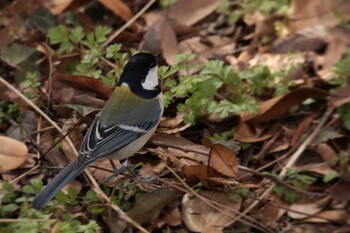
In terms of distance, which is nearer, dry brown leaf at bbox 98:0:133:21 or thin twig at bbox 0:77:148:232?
thin twig at bbox 0:77:148:232

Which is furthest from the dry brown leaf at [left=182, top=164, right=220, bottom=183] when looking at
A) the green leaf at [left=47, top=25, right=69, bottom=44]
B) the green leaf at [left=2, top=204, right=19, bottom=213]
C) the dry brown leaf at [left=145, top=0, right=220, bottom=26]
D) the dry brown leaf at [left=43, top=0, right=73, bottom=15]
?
the dry brown leaf at [left=43, top=0, right=73, bottom=15]

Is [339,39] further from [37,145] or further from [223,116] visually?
[37,145]

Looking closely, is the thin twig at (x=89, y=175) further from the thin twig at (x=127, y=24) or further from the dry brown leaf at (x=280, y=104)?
the dry brown leaf at (x=280, y=104)

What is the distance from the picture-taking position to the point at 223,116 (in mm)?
4375

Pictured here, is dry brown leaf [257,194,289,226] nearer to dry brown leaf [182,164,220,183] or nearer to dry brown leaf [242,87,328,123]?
dry brown leaf [182,164,220,183]

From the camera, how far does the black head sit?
4.29 meters

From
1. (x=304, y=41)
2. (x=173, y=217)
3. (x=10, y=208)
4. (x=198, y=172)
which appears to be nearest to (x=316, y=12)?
(x=304, y=41)

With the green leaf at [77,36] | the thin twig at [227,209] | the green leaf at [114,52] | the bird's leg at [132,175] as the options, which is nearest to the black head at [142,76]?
the green leaf at [114,52]

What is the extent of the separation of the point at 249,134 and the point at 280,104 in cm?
30

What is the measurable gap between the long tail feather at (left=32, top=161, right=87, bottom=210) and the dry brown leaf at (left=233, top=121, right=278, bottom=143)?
1.19 metres

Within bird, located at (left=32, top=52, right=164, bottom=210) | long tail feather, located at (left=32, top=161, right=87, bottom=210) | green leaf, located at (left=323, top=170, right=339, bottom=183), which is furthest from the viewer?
green leaf, located at (left=323, top=170, right=339, bottom=183)

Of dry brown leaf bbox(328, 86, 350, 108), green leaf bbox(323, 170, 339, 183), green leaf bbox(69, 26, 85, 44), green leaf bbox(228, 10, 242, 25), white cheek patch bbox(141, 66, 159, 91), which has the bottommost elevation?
green leaf bbox(323, 170, 339, 183)

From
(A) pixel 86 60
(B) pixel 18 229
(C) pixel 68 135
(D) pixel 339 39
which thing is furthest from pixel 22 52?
(D) pixel 339 39

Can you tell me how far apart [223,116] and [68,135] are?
1.01 metres
